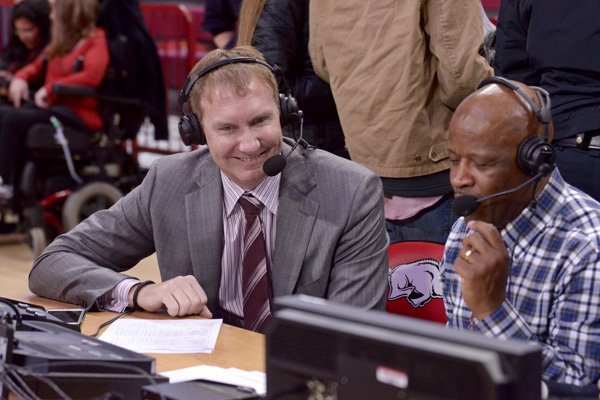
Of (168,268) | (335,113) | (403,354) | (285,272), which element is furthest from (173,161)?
(403,354)

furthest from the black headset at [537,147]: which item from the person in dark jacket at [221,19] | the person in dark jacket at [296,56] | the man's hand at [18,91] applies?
the man's hand at [18,91]

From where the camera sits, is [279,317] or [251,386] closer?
[279,317]

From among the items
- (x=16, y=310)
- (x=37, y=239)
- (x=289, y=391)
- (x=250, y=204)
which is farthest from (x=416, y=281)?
(x=37, y=239)

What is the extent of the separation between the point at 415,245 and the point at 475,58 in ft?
2.40

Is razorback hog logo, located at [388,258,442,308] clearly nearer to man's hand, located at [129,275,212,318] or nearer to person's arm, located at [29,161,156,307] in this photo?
man's hand, located at [129,275,212,318]

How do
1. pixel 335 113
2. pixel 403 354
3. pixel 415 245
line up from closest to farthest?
pixel 403 354 < pixel 415 245 < pixel 335 113

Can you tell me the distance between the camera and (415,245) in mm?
2641

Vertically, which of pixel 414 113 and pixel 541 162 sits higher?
pixel 541 162

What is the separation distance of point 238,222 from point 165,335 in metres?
0.42

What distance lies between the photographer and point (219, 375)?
202cm

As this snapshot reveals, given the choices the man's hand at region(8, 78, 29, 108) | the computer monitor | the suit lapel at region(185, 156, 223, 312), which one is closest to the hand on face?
the suit lapel at region(185, 156, 223, 312)

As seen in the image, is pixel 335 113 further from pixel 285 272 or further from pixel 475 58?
pixel 285 272

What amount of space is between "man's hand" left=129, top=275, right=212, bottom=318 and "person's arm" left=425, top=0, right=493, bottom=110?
1.07m

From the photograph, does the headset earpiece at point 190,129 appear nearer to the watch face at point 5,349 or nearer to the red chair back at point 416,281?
the red chair back at point 416,281
